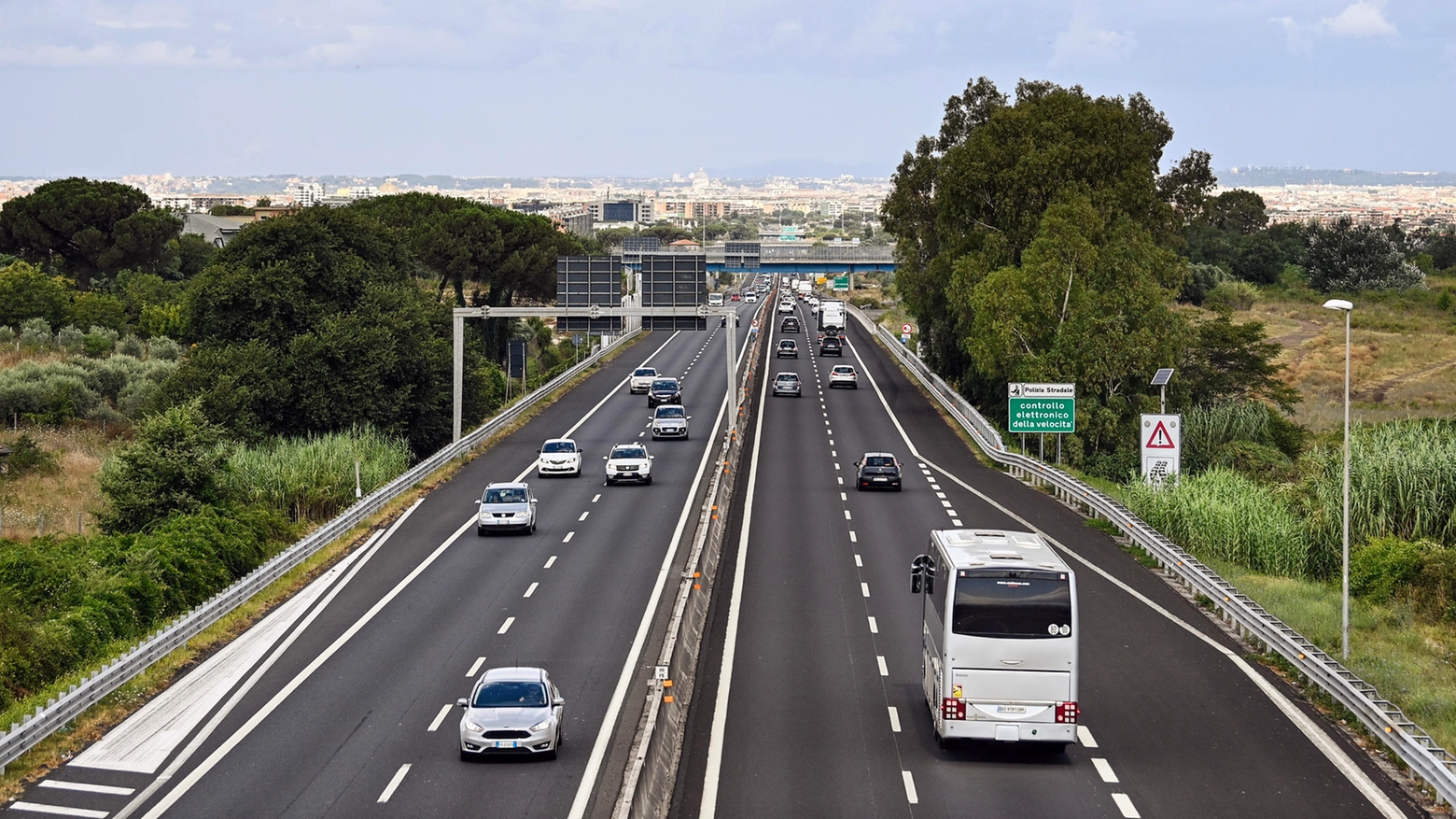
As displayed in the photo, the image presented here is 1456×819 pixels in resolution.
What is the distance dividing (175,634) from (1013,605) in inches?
649

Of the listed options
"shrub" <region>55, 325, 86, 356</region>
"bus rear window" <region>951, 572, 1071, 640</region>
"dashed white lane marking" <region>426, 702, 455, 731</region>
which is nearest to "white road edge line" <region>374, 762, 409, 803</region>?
"dashed white lane marking" <region>426, 702, 455, 731</region>

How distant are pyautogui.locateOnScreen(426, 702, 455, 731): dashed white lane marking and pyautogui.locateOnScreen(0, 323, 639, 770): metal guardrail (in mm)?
5631

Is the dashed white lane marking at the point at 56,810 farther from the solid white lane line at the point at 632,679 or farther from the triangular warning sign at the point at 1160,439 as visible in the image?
the triangular warning sign at the point at 1160,439

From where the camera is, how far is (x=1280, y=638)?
2747 centimetres

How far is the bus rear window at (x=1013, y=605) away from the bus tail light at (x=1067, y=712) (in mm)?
995

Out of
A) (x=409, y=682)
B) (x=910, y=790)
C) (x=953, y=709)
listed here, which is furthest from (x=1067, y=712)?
(x=409, y=682)

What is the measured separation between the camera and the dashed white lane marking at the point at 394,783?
20.2 meters

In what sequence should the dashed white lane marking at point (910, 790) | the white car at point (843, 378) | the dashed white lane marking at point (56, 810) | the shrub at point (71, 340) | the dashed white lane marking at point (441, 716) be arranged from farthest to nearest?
the shrub at point (71, 340) < the white car at point (843, 378) < the dashed white lane marking at point (441, 716) < the dashed white lane marking at point (910, 790) < the dashed white lane marking at point (56, 810)

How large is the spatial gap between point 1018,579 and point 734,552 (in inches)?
716

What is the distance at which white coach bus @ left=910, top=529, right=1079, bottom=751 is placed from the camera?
2061 cm

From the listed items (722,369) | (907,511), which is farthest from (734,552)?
(722,369)

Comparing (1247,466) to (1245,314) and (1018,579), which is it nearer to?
(1018,579)

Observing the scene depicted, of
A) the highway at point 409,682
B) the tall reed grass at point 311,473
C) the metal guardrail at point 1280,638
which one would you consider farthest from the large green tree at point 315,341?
the metal guardrail at point 1280,638

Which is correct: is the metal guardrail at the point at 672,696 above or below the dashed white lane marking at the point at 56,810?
above
